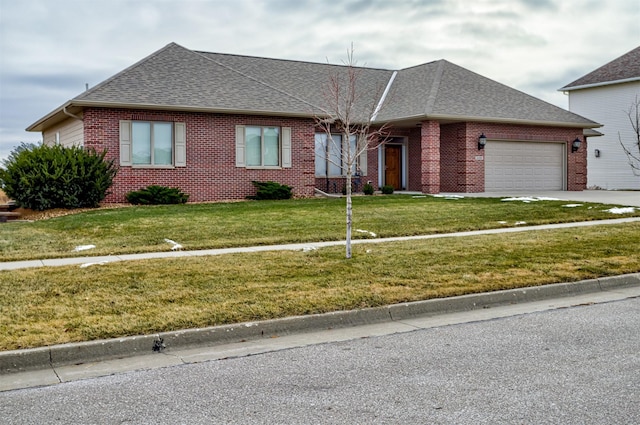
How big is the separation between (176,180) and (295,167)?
4809 millimetres

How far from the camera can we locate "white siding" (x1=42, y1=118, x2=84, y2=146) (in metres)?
24.3

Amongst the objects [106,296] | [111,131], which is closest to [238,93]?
[111,131]

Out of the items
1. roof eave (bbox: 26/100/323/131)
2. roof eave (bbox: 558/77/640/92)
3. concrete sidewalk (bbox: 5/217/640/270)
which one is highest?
roof eave (bbox: 558/77/640/92)

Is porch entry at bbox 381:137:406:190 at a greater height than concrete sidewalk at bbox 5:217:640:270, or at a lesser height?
greater

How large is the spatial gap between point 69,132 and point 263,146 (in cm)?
754

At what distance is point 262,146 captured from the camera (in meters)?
26.1

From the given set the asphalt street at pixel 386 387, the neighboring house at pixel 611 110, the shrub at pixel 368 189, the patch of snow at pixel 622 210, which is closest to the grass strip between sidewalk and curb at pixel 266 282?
the asphalt street at pixel 386 387

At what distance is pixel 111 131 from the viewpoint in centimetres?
2342

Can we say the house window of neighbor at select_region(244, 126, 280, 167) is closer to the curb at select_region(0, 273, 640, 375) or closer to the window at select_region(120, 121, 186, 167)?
the window at select_region(120, 121, 186, 167)

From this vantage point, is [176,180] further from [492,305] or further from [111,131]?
[492,305]

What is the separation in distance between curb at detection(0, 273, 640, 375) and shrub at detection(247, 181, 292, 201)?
1631 centimetres

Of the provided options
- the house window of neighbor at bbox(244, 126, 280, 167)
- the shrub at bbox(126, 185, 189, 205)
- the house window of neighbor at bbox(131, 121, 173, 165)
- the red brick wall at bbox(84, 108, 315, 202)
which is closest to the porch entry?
the red brick wall at bbox(84, 108, 315, 202)

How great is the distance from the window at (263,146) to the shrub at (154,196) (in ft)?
10.1

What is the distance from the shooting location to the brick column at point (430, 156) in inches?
1115
